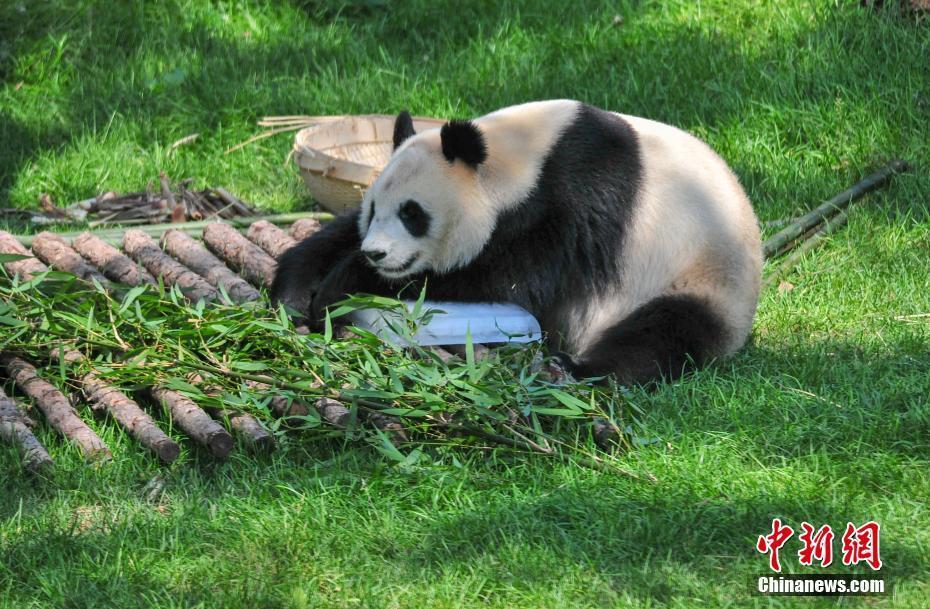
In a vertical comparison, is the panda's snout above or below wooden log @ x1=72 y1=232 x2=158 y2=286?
above

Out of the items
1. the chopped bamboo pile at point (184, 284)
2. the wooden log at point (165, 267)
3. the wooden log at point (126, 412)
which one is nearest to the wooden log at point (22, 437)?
the chopped bamboo pile at point (184, 284)

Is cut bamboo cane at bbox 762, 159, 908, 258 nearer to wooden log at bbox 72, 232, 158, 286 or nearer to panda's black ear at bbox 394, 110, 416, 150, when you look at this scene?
panda's black ear at bbox 394, 110, 416, 150

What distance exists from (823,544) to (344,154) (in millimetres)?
3574

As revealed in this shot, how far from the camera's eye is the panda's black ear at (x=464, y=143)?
379 cm

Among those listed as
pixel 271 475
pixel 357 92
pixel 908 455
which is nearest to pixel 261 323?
pixel 271 475

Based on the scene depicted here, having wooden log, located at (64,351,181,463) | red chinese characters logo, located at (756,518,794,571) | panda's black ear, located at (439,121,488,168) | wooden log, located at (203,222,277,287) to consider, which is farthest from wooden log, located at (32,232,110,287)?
red chinese characters logo, located at (756,518,794,571)

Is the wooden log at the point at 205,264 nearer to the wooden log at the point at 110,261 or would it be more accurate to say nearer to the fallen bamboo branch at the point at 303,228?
the wooden log at the point at 110,261

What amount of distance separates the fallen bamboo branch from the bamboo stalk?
173 millimetres

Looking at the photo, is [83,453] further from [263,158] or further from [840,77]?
[840,77]

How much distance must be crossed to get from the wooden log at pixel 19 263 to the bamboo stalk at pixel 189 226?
2.7 inches

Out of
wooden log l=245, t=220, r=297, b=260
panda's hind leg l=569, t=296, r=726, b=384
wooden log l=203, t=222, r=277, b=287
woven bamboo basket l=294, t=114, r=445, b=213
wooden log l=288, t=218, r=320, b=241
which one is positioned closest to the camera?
panda's hind leg l=569, t=296, r=726, b=384

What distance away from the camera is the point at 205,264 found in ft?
15.0

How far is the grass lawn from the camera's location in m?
2.73

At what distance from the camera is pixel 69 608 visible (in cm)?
260
